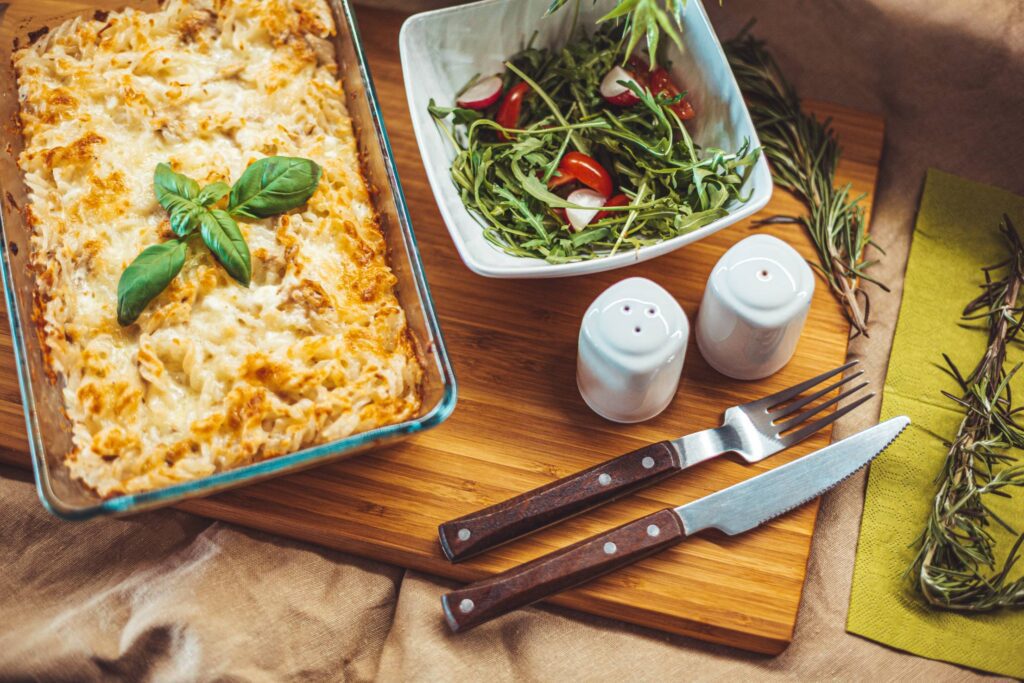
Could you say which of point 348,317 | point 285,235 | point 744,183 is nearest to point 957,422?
point 744,183

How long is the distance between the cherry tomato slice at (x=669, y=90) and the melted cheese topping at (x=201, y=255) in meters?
0.85

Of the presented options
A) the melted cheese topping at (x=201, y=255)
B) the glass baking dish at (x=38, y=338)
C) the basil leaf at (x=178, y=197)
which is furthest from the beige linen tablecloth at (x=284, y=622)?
the basil leaf at (x=178, y=197)

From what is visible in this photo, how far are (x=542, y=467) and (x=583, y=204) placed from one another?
2.24 feet

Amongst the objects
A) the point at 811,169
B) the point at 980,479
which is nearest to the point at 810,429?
the point at 980,479

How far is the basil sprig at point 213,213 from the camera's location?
206 centimetres

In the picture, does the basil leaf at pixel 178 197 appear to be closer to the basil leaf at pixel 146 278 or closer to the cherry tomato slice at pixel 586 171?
the basil leaf at pixel 146 278

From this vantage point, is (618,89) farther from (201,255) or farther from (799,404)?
(201,255)

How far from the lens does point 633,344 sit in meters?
2.09

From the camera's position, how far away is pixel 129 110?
91.7 inches

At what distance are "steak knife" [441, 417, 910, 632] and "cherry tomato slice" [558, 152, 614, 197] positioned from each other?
0.84 metres

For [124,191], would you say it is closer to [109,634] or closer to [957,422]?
[109,634]

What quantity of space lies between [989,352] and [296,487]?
5.86 feet

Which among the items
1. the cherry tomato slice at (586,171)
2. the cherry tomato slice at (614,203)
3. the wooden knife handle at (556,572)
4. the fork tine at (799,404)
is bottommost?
the wooden knife handle at (556,572)

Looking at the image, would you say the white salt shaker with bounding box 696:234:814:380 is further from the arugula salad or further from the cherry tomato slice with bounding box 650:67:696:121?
the cherry tomato slice with bounding box 650:67:696:121
